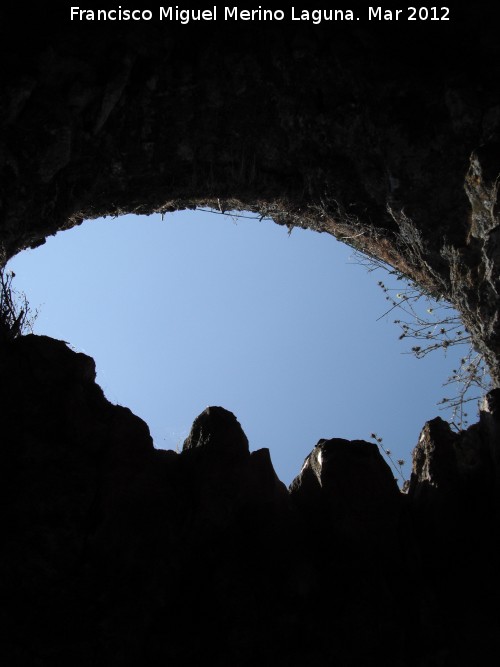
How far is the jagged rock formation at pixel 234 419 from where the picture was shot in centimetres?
279

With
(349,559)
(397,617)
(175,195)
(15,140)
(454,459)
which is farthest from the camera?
(175,195)

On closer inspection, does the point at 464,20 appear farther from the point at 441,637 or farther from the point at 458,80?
the point at 441,637

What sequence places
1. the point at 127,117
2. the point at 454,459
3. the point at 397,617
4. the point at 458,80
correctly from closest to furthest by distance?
the point at 397,617, the point at 454,459, the point at 458,80, the point at 127,117

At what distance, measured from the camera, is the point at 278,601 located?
9.54 feet

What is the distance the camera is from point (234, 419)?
3723 millimetres

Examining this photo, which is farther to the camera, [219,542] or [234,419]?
[234,419]

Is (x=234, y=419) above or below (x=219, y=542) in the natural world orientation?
above

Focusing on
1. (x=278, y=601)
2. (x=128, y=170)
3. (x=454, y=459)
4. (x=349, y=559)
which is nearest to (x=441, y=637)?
(x=349, y=559)

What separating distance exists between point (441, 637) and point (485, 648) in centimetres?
19

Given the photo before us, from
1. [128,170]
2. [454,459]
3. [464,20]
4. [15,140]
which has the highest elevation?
[464,20]

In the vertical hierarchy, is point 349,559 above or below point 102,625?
above

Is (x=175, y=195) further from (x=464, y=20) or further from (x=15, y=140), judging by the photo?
(x=464, y=20)

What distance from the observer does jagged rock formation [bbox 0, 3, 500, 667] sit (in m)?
2.79

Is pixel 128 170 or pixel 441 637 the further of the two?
pixel 128 170
